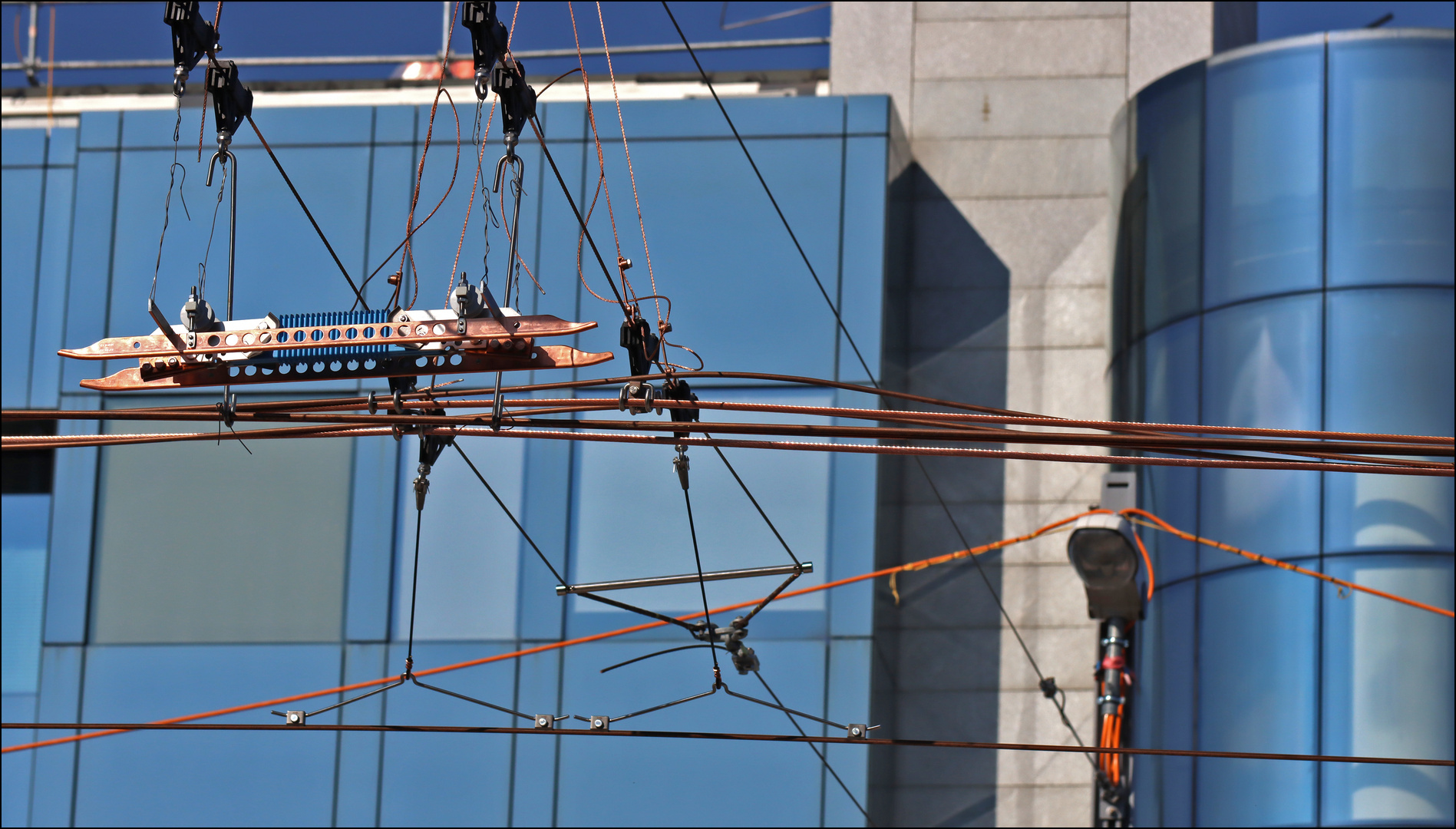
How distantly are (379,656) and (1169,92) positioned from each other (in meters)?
11.4

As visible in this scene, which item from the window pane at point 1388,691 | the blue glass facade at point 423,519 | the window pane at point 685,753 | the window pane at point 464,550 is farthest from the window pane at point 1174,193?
the window pane at point 464,550

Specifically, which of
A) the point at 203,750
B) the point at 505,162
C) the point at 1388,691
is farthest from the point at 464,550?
the point at 505,162

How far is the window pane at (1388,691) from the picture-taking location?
18.3 meters

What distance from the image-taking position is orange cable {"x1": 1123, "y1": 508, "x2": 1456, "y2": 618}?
1877 centimetres

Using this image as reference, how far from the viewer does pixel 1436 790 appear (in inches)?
715

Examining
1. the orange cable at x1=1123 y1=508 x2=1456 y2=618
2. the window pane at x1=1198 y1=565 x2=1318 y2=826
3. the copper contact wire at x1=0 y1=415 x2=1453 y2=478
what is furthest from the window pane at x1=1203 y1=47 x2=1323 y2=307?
the copper contact wire at x1=0 y1=415 x2=1453 y2=478

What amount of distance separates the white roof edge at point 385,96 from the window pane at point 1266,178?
5697 mm

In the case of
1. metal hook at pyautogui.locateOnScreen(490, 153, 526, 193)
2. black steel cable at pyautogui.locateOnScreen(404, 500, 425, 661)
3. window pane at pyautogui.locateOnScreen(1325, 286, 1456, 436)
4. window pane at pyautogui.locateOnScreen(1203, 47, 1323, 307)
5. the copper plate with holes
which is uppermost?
window pane at pyautogui.locateOnScreen(1203, 47, 1323, 307)

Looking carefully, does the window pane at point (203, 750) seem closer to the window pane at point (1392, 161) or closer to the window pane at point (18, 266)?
the window pane at point (18, 266)

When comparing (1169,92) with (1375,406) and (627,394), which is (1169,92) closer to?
(1375,406)

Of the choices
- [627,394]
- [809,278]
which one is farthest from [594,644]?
[627,394]

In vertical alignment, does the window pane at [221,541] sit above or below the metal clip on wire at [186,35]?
below

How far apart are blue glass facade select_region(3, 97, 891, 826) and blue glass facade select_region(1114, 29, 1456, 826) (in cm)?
333

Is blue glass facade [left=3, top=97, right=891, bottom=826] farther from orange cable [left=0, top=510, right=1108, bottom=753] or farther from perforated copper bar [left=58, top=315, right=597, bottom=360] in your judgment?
perforated copper bar [left=58, top=315, right=597, bottom=360]
